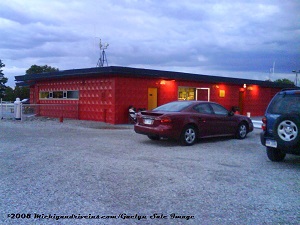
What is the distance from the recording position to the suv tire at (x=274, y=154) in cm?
761

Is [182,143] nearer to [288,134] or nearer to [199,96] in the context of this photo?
[288,134]

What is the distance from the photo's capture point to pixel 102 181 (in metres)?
5.60

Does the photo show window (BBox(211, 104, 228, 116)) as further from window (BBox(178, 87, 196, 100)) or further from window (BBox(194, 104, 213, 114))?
window (BBox(178, 87, 196, 100))

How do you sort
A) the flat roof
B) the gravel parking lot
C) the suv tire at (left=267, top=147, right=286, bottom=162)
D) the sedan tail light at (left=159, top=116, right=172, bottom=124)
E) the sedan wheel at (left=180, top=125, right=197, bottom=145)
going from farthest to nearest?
the flat roof < the sedan wheel at (left=180, top=125, right=197, bottom=145) < the sedan tail light at (left=159, top=116, right=172, bottom=124) < the suv tire at (left=267, top=147, right=286, bottom=162) < the gravel parking lot

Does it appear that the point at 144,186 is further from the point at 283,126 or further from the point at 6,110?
the point at 6,110

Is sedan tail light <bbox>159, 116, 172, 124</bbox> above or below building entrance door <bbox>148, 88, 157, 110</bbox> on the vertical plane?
below

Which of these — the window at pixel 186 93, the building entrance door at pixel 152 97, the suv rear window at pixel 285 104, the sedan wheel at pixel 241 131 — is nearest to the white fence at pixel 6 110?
the building entrance door at pixel 152 97

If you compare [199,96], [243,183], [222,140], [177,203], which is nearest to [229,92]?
[199,96]

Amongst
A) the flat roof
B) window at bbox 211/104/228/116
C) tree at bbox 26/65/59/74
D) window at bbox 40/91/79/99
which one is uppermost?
tree at bbox 26/65/59/74

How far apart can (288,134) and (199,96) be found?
1402cm

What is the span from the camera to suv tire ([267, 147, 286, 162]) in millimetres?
7613

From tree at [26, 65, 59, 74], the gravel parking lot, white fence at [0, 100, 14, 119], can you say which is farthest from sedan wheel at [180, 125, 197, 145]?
tree at [26, 65, 59, 74]

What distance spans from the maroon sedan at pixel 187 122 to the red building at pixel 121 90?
241 inches

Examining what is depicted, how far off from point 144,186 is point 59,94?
54.0 ft
